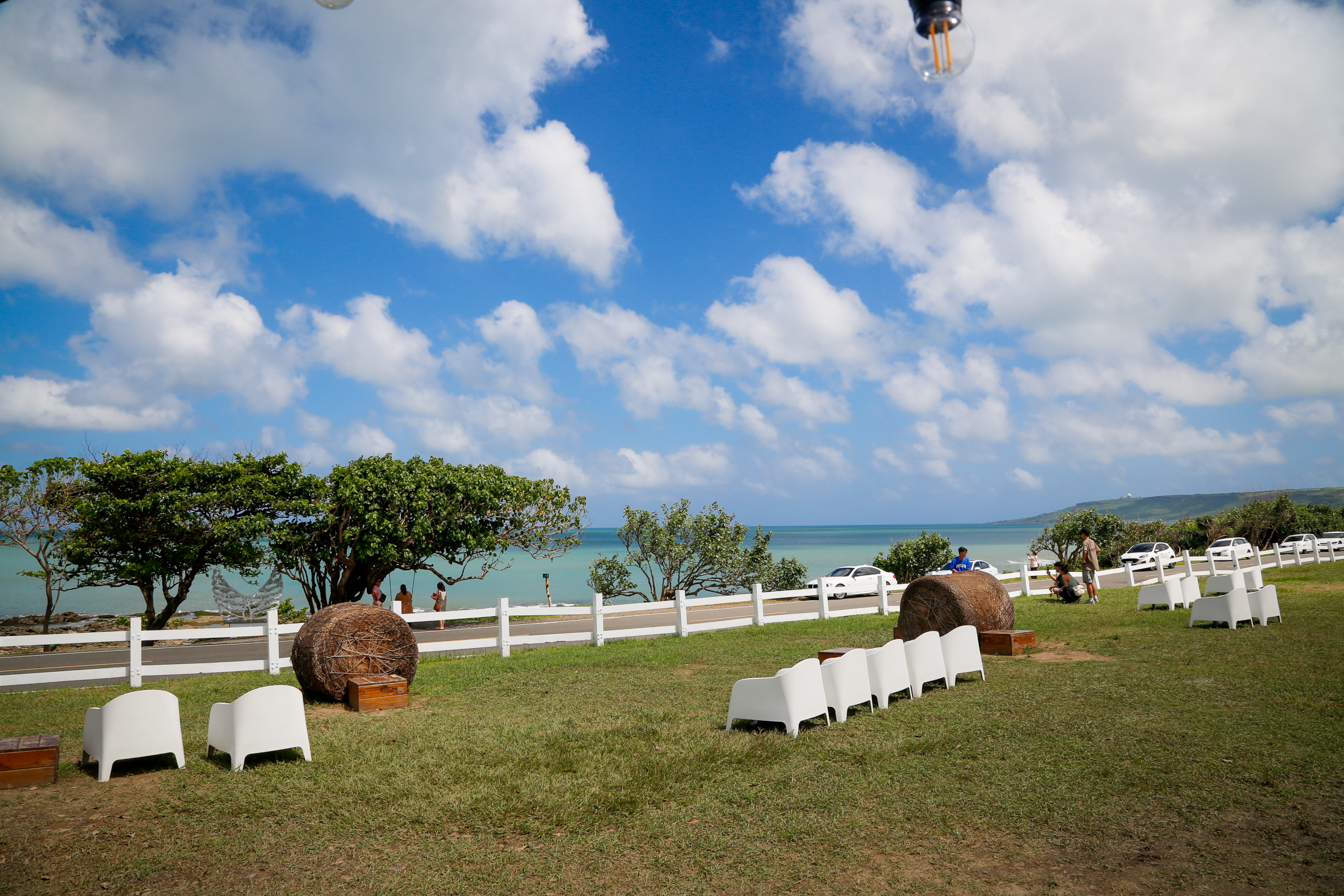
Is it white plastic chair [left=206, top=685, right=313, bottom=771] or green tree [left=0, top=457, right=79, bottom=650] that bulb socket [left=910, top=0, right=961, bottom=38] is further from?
green tree [left=0, top=457, right=79, bottom=650]

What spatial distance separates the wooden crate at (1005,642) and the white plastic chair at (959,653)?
2.09m

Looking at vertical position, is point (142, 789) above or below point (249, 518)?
below

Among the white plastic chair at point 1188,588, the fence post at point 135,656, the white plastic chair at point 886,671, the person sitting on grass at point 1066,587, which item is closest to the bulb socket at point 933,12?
the white plastic chair at point 886,671

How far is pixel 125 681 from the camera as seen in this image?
13.5 m

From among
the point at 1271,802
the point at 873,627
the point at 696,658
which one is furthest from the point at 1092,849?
the point at 873,627

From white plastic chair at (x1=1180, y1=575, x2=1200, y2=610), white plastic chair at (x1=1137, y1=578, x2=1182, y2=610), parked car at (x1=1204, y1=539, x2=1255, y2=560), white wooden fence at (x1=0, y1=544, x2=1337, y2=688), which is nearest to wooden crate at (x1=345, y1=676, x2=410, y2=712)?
white wooden fence at (x1=0, y1=544, x2=1337, y2=688)

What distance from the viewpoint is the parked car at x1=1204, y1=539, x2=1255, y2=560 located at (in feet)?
112

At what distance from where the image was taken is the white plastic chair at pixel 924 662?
956 centimetres

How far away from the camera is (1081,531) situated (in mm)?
42625

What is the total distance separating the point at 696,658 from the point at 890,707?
553 centimetres

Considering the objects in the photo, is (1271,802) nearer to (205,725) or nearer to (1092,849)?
(1092,849)

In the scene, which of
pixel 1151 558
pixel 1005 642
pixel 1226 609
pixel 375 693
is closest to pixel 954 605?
pixel 1005 642

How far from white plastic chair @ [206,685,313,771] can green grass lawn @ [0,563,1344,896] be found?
0.21 metres

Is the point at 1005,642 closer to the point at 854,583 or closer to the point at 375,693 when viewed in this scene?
the point at 375,693
